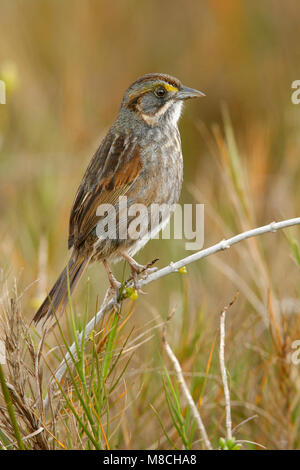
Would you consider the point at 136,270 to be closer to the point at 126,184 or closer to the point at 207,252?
the point at 126,184

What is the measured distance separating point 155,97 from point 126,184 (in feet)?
1.71

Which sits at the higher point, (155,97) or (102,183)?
(155,97)

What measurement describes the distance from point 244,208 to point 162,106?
2.24 feet

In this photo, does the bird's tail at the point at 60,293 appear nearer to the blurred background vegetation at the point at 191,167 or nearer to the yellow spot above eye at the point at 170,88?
the blurred background vegetation at the point at 191,167

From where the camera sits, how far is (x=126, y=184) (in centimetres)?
304

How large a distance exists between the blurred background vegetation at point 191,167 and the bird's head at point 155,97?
32cm

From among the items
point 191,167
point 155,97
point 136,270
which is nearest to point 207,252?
point 136,270

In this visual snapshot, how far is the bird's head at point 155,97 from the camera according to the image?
3.31m

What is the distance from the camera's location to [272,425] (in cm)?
283

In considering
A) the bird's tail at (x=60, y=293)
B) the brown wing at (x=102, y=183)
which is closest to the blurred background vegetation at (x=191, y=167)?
the bird's tail at (x=60, y=293)

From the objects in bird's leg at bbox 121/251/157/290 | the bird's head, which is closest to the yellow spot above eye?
the bird's head

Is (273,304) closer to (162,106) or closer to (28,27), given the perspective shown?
(162,106)
